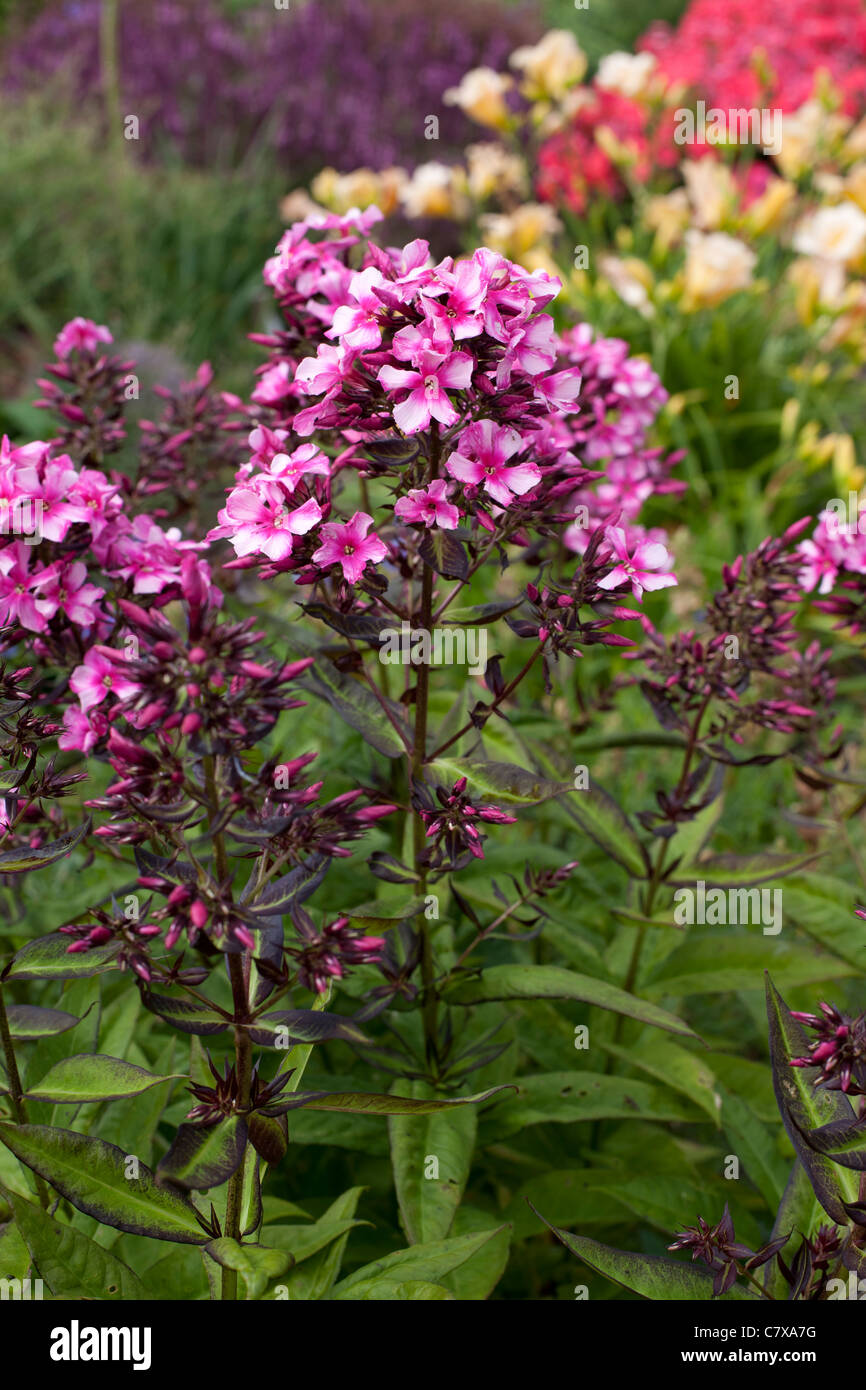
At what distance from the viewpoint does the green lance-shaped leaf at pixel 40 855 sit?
1.59 m

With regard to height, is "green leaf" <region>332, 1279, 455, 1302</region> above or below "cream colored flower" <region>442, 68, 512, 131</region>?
below

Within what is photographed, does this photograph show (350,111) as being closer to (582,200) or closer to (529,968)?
(582,200)

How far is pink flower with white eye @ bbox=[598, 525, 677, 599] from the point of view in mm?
1671

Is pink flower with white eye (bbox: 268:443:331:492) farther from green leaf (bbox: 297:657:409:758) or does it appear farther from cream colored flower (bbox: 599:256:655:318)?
cream colored flower (bbox: 599:256:655:318)

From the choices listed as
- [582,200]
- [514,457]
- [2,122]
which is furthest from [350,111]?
[514,457]

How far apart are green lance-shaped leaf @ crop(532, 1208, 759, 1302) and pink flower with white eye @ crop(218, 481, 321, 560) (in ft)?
3.30

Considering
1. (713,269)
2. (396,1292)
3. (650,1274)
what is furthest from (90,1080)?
(713,269)

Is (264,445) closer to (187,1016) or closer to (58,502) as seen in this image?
(58,502)

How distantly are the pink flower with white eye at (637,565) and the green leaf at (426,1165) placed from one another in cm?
89

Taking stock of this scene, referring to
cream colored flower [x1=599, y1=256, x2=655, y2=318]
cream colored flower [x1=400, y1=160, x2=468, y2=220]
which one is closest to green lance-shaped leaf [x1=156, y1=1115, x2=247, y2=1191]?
cream colored flower [x1=599, y1=256, x2=655, y2=318]

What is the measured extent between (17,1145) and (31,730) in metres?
0.57

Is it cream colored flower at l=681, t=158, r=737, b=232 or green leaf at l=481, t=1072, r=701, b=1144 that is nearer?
green leaf at l=481, t=1072, r=701, b=1144

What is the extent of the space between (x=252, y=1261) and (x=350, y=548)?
3.08 feet
